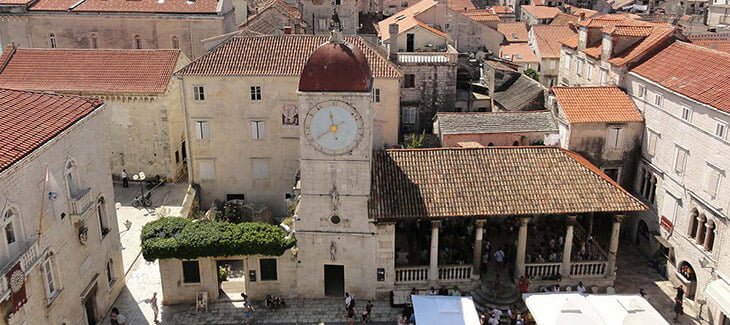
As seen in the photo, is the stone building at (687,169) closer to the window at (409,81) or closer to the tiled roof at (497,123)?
the tiled roof at (497,123)

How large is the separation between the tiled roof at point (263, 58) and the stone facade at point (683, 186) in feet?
52.1

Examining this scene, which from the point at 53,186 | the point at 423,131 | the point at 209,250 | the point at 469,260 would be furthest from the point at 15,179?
the point at 423,131

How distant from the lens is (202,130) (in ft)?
133

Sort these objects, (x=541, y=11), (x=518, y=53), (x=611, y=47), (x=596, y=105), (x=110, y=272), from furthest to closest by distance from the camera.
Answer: (x=541, y=11)
(x=518, y=53)
(x=611, y=47)
(x=596, y=105)
(x=110, y=272)

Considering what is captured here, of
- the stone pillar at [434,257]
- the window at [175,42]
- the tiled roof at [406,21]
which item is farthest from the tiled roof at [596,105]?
the window at [175,42]

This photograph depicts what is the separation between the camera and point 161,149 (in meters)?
45.8

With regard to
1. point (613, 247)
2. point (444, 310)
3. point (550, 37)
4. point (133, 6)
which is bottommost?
point (444, 310)

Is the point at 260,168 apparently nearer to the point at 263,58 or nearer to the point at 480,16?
the point at 263,58

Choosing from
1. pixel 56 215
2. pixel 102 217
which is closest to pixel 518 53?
pixel 102 217

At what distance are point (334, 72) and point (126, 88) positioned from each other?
21938 mm

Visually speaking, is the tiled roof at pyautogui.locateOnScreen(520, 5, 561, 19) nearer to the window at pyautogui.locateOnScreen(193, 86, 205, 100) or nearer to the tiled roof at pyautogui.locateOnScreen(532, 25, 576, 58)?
the tiled roof at pyautogui.locateOnScreen(532, 25, 576, 58)

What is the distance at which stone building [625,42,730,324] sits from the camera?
30.0 metres

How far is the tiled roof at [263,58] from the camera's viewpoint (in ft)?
128

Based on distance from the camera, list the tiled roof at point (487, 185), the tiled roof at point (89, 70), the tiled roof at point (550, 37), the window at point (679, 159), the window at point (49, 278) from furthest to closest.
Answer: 1. the tiled roof at point (550, 37)
2. the tiled roof at point (89, 70)
3. the window at point (679, 159)
4. the tiled roof at point (487, 185)
5. the window at point (49, 278)
